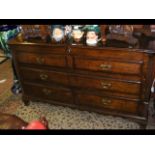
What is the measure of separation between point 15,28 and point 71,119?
138 centimetres

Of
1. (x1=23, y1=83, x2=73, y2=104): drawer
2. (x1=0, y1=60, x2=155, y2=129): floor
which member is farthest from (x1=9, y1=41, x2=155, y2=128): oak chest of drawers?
(x1=0, y1=60, x2=155, y2=129): floor

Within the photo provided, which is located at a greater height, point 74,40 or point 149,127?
point 74,40

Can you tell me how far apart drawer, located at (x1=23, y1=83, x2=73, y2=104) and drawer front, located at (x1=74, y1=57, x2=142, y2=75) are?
0.43 m

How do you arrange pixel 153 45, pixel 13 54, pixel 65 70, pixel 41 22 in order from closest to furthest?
pixel 153 45
pixel 41 22
pixel 65 70
pixel 13 54

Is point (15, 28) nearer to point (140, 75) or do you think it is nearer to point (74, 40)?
point (74, 40)

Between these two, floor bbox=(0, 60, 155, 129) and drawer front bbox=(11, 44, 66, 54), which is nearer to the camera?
drawer front bbox=(11, 44, 66, 54)

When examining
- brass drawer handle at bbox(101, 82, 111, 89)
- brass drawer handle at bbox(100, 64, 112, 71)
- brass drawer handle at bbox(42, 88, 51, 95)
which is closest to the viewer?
brass drawer handle at bbox(100, 64, 112, 71)

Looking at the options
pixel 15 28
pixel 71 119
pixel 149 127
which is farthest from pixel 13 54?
pixel 149 127

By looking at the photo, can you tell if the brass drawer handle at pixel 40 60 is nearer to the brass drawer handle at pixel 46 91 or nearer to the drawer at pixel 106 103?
the brass drawer handle at pixel 46 91

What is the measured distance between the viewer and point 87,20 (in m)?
2.08

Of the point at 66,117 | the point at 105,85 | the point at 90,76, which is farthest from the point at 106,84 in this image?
the point at 66,117

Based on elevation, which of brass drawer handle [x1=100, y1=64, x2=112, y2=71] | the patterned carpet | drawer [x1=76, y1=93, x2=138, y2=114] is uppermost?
brass drawer handle [x1=100, y1=64, x2=112, y2=71]

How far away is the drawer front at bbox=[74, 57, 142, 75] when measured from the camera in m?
2.15

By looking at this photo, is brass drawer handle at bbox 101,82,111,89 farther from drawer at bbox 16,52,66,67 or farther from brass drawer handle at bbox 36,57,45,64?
brass drawer handle at bbox 36,57,45,64
